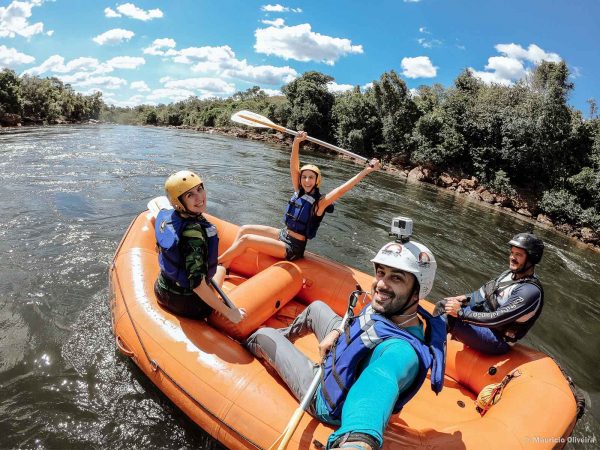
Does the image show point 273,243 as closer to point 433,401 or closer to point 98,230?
point 433,401

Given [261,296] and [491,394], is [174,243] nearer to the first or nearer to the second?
[261,296]

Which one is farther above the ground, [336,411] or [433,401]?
[336,411]

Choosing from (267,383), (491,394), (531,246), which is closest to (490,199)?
(531,246)

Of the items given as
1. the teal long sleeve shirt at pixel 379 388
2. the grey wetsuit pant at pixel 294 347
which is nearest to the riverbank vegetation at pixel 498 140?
the grey wetsuit pant at pixel 294 347

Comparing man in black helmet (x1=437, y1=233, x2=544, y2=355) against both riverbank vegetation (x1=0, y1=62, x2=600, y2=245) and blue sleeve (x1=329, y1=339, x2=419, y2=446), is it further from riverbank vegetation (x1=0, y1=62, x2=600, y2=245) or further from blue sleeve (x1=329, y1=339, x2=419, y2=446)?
riverbank vegetation (x1=0, y1=62, x2=600, y2=245)

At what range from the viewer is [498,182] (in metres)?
16.5

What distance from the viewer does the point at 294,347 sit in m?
2.56

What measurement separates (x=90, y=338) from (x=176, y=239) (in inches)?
68.9

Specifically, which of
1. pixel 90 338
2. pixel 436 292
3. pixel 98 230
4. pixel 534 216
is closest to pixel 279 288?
pixel 90 338

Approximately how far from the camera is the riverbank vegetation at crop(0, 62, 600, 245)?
49.7 ft

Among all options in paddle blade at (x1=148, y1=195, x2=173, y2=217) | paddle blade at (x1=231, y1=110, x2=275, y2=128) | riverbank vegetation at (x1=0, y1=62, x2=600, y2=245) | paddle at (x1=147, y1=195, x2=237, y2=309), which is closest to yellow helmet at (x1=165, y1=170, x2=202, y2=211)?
paddle at (x1=147, y1=195, x2=237, y2=309)

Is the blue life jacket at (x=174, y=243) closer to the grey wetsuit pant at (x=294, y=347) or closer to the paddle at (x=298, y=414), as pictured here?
the grey wetsuit pant at (x=294, y=347)

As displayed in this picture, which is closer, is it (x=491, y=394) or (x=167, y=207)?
(x=491, y=394)

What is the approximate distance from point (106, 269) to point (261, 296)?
2.54 m
